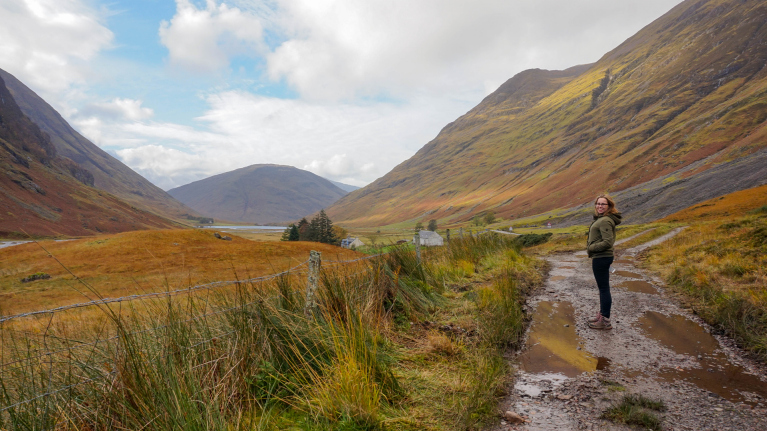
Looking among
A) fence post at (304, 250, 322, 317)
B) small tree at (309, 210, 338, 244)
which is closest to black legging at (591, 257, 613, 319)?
fence post at (304, 250, 322, 317)

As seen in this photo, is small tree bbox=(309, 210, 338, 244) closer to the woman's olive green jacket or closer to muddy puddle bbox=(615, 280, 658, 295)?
muddy puddle bbox=(615, 280, 658, 295)

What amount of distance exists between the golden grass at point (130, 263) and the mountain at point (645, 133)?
45.7 metres

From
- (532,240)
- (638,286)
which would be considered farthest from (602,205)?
(532,240)

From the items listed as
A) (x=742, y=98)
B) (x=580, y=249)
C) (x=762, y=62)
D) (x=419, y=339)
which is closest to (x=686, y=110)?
(x=742, y=98)

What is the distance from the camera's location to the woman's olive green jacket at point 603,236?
5.20 meters

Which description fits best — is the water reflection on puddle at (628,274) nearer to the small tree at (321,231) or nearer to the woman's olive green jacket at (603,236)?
the woman's olive green jacket at (603,236)

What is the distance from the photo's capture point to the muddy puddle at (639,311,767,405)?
125 inches

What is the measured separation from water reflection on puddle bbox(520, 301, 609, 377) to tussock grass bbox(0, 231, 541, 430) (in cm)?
35

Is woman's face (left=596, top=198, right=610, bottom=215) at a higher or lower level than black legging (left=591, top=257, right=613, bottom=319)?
higher

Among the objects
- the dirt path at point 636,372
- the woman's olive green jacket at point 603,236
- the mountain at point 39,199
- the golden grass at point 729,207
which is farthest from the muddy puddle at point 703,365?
the mountain at point 39,199

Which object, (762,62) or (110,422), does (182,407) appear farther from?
(762,62)

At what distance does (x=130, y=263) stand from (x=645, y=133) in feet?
379

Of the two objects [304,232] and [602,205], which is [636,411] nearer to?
[602,205]

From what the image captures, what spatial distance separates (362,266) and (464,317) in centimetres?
198
